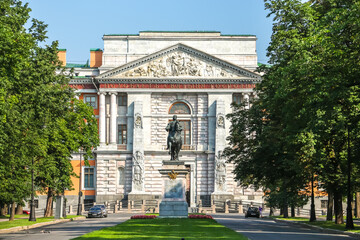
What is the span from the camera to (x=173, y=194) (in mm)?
45688

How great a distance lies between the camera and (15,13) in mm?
40219

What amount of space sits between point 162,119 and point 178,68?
7.73m

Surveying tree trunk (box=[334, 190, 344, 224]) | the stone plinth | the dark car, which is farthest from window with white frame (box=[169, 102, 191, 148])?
the stone plinth

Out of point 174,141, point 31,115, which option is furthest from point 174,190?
point 31,115

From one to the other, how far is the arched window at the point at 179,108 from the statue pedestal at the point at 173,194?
1880 inches

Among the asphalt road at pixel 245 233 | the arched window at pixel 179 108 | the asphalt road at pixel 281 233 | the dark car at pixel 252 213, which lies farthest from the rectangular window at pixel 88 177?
the asphalt road at pixel 281 233

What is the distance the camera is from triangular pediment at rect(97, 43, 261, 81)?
92250mm

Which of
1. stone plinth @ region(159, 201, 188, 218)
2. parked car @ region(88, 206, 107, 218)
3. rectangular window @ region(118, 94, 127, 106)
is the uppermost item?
rectangular window @ region(118, 94, 127, 106)

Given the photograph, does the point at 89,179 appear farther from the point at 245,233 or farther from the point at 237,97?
the point at 245,233

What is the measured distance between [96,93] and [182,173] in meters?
51.7

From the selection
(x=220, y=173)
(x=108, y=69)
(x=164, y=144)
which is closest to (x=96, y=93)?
(x=108, y=69)

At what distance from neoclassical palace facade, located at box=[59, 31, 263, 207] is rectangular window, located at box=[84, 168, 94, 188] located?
15 cm

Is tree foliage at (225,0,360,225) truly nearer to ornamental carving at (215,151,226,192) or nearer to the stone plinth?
the stone plinth

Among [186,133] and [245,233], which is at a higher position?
[186,133]
